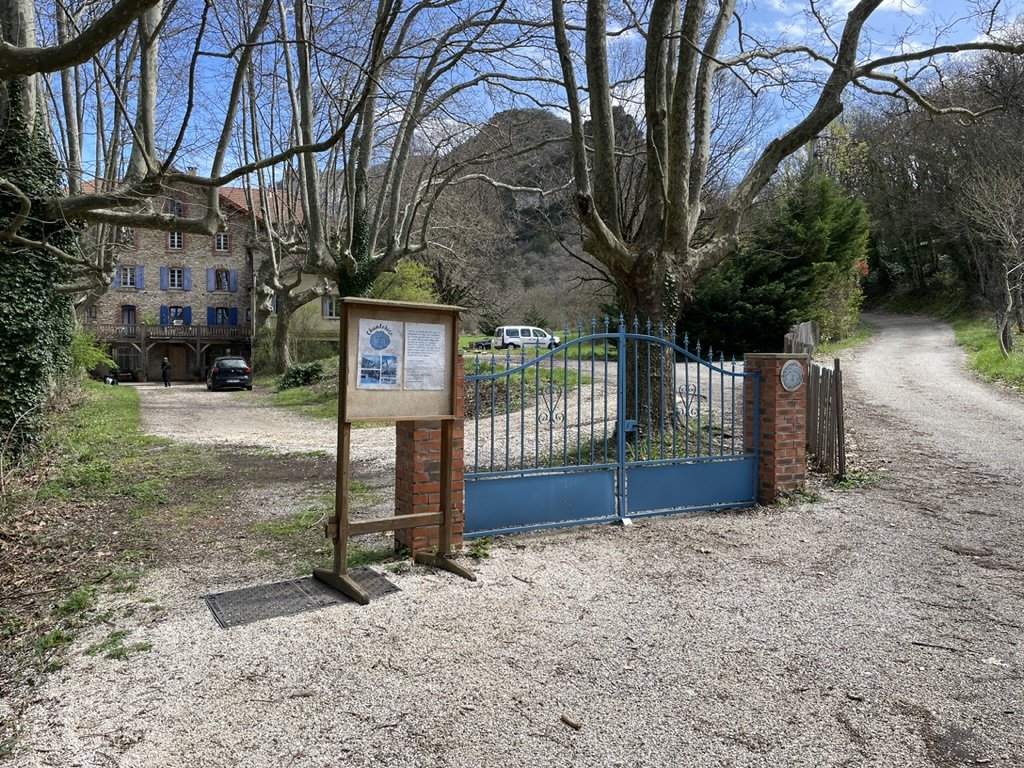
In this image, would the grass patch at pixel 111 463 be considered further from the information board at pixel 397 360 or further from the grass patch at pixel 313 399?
the grass patch at pixel 313 399

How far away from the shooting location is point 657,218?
917 centimetres

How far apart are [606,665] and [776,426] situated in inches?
159

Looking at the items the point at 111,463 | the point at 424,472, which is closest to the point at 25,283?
the point at 111,463

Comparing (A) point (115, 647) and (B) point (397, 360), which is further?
(B) point (397, 360)

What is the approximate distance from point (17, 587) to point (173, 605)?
1373mm

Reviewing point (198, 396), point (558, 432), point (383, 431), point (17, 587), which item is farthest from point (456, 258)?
point (17, 587)

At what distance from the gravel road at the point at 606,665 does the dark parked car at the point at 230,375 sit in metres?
25.1

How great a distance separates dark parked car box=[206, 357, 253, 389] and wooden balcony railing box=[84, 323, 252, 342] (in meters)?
14.7

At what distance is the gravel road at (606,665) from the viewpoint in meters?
2.92

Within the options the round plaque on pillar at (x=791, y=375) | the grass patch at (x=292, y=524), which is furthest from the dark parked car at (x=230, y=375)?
the round plaque on pillar at (x=791, y=375)

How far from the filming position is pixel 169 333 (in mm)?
44844

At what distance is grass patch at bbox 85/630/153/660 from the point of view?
3.72 meters

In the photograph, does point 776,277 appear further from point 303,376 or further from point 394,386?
point 394,386

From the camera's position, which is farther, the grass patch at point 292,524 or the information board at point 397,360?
the grass patch at point 292,524
